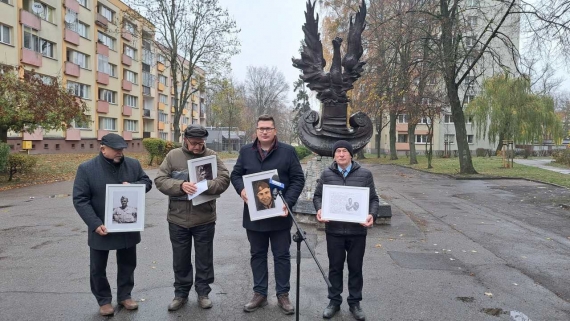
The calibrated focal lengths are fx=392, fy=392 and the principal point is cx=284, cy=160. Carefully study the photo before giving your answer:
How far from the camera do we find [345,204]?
4.00 metres

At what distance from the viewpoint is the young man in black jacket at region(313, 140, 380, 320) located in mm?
4062

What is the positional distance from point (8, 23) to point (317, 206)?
108 feet

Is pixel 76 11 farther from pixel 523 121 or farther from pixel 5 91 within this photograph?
pixel 523 121

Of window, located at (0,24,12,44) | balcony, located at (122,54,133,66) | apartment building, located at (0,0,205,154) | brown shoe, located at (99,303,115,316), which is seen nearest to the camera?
brown shoe, located at (99,303,115,316)

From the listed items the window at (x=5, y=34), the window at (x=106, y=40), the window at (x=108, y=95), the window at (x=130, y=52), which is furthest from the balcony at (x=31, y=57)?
the window at (x=130, y=52)

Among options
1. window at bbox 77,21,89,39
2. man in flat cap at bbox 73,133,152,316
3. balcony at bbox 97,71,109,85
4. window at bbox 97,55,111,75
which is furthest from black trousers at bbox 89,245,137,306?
window at bbox 97,55,111,75

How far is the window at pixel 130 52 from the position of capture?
48375mm

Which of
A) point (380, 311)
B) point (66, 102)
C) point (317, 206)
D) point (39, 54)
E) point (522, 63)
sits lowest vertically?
point (380, 311)

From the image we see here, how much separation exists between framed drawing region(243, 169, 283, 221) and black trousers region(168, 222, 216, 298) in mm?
627

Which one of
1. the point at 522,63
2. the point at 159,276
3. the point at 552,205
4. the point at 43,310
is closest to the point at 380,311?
the point at 159,276

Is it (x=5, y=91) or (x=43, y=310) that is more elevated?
(x=5, y=91)

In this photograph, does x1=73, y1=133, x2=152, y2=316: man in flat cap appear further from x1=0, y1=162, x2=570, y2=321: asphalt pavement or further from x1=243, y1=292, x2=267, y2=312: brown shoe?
x1=243, y1=292, x2=267, y2=312: brown shoe

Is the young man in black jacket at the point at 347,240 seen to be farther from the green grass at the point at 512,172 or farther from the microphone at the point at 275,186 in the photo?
the green grass at the point at 512,172

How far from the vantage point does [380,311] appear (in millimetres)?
4238
